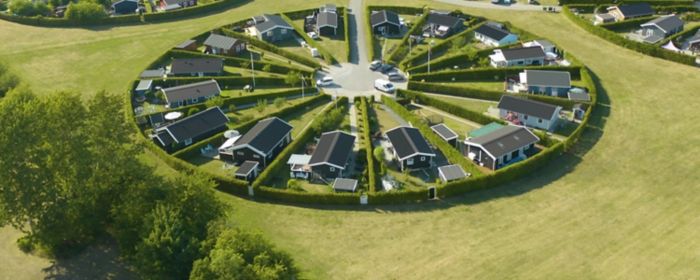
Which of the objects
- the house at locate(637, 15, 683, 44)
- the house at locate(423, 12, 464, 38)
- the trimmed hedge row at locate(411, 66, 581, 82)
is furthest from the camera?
the house at locate(423, 12, 464, 38)

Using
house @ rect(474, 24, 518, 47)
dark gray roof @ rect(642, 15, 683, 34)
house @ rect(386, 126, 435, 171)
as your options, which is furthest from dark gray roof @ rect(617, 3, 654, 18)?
house @ rect(386, 126, 435, 171)

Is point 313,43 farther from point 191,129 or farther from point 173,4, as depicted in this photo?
point 173,4

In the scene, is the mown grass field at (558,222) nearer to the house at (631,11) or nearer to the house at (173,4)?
the house at (631,11)

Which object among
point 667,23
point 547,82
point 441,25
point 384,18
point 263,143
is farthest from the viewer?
point 384,18

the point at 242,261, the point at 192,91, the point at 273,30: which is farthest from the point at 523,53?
the point at 242,261

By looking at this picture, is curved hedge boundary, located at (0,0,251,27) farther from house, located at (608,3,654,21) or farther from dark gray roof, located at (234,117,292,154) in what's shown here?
house, located at (608,3,654,21)
